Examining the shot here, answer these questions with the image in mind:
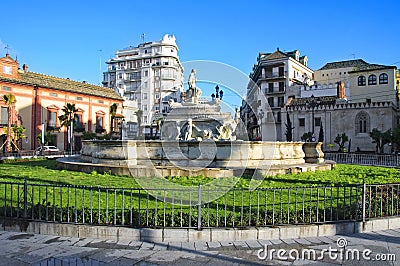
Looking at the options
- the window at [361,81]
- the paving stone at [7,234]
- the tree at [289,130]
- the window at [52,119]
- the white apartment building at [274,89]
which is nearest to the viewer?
the paving stone at [7,234]

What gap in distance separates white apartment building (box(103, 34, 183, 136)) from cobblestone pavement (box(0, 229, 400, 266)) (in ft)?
187

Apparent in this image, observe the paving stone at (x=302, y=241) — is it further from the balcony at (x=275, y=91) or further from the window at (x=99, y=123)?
the balcony at (x=275, y=91)

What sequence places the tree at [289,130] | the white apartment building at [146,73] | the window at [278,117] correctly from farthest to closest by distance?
the white apartment building at [146,73], the window at [278,117], the tree at [289,130]

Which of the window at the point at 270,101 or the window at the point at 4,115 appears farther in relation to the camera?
the window at the point at 270,101

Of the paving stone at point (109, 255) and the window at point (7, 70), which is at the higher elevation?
the window at point (7, 70)

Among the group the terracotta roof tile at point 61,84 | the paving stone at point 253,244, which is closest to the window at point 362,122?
the terracotta roof tile at point 61,84

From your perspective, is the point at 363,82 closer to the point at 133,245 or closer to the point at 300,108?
the point at 300,108

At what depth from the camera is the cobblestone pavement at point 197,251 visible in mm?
5254

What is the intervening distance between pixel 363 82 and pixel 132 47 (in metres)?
56.6

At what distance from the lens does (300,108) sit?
148ft

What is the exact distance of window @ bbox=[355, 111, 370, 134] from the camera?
133ft

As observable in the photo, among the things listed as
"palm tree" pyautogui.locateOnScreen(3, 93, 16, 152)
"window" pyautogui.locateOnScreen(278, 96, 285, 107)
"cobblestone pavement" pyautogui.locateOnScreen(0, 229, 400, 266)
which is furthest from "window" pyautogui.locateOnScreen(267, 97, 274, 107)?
"cobblestone pavement" pyautogui.locateOnScreen(0, 229, 400, 266)

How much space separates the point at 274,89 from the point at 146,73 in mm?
32035

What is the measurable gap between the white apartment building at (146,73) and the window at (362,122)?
35.4 metres
